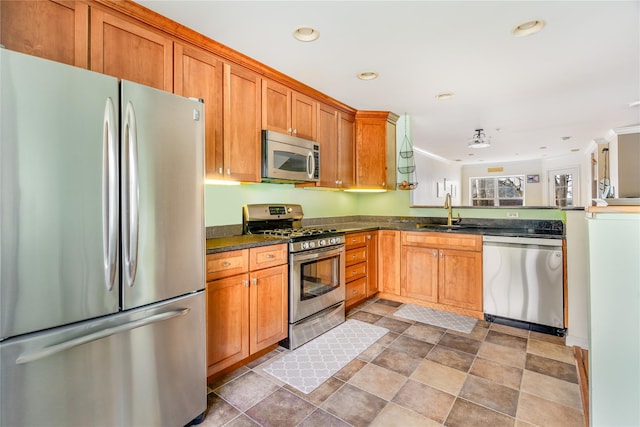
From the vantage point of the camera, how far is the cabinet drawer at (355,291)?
3400mm

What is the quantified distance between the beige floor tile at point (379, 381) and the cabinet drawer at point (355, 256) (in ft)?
4.13

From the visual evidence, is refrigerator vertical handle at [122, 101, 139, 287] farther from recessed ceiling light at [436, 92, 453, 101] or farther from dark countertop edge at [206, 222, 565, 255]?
recessed ceiling light at [436, 92, 453, 101]

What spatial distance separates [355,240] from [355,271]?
0.36 metres

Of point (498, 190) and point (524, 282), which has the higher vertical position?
point (498, 190)

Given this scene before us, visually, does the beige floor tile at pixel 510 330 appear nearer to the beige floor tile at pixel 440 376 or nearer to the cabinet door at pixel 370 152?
the beige floor tile at pixel 440 376

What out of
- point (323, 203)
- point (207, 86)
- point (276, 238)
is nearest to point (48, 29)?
point (207, 86)

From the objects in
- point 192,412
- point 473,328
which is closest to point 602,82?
point 473,328

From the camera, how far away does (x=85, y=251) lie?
126cm

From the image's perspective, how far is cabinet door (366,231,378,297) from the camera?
3730mm

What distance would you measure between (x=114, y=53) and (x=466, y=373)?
10.2ft

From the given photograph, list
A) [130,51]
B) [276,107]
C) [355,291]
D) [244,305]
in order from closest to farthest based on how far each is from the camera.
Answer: [130,51]
[244,305]
[276,107]
[355,291]

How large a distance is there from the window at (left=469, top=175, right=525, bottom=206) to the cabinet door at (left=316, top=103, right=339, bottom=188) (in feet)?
26.5

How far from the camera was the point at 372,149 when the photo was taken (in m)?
3.99

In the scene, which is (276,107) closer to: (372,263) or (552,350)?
(372,263)
